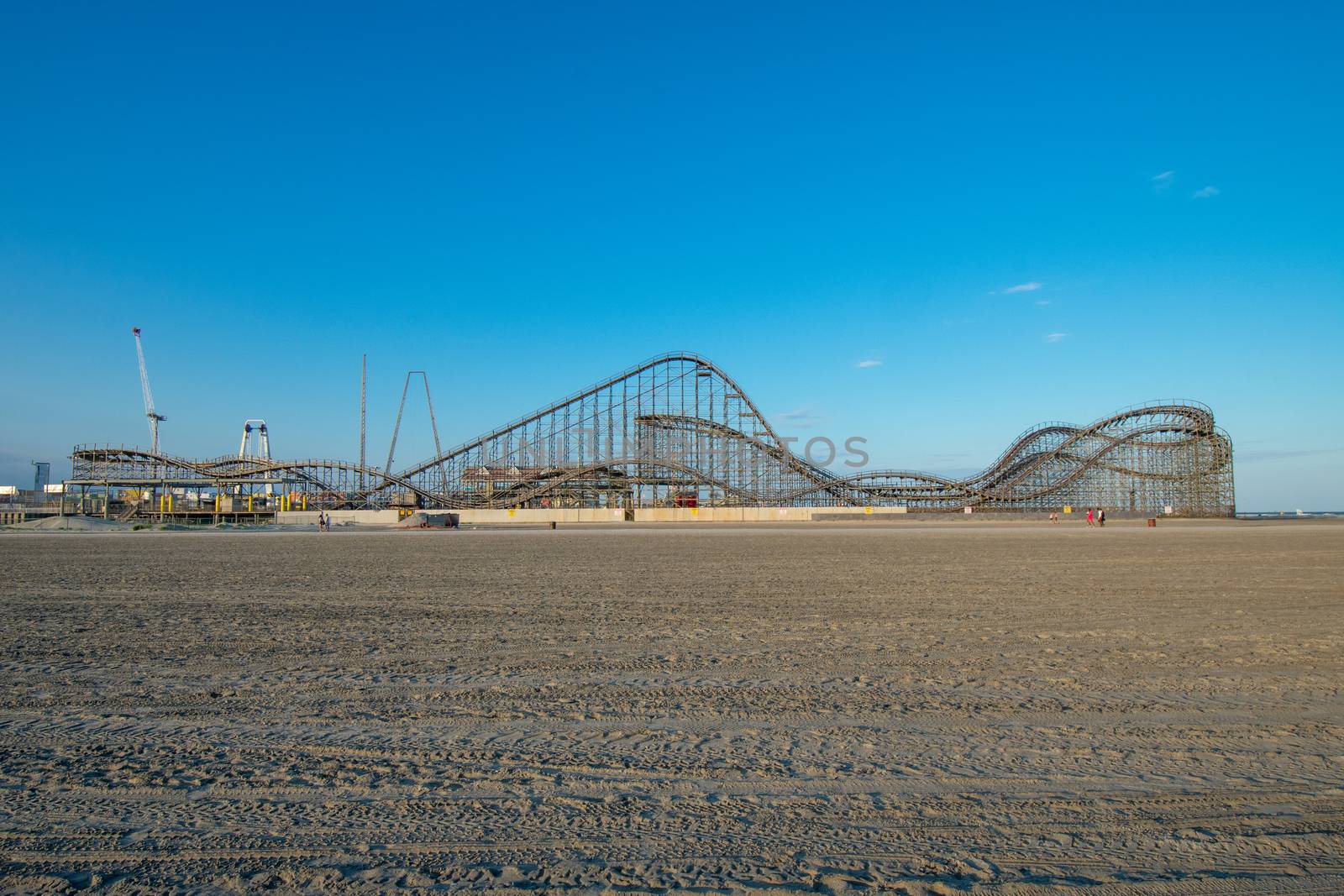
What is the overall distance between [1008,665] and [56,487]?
79743 mm

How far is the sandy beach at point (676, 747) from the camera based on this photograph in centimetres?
205

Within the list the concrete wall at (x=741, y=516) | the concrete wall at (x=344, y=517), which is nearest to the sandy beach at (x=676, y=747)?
the concrete wall at (x=741, y=516)

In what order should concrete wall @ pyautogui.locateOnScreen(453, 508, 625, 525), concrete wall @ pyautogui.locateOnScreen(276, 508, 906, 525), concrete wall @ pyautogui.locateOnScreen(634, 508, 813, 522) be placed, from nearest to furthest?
concrete wall @ pyautogui.locateOnScreen(634, 508, 813, 522) < concrete wall @ pyautogui.locateOnScreen(276, 508, 906, 525) < concrete wall @ pyautogui.locateOnScreen(453, 508, 625, 525)

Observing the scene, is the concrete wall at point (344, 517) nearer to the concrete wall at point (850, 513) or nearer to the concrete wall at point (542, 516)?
the concrete wall at point (542, 516)

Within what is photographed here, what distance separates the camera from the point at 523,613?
21.5 ft

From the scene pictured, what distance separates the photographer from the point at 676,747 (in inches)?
118

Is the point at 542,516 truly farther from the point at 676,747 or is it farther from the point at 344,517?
the point at 676,747

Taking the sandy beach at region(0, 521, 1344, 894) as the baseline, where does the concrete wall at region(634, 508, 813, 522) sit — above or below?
below

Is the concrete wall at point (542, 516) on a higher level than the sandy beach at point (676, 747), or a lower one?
lower

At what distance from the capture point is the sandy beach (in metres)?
2.05

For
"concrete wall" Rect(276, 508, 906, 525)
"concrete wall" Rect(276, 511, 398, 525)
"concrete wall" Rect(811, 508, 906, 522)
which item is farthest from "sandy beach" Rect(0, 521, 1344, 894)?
"concrete wall" Rect(811, 508, 906, 522)

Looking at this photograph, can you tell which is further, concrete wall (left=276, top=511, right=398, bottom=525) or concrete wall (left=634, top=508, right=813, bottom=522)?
concrete wall (left=276, top=511, right=398, bottom=525)

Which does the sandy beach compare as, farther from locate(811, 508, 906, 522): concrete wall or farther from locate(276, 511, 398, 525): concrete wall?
locate(811, 508, 906, 522): concrete wall

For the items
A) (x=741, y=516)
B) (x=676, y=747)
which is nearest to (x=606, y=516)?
(x=741, y=516)
